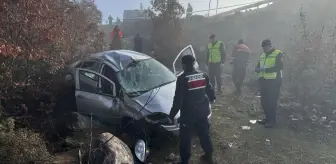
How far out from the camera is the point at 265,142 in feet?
20.3

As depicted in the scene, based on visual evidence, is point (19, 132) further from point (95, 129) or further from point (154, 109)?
point (154, 109)

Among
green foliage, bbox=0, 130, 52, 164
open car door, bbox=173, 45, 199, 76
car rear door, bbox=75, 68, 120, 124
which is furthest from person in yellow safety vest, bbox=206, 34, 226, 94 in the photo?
green foliage, bbox=0, 130, 52, 164

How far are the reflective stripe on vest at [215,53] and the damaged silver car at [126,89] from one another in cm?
230

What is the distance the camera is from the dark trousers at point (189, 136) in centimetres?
498

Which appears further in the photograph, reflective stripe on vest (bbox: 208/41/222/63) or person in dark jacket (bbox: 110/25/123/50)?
person in dark jacket (bbox: 110/25/123/50)

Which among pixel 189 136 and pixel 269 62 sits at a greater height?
pixel 269 62

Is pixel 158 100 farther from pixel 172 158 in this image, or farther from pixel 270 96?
pixel 270 96

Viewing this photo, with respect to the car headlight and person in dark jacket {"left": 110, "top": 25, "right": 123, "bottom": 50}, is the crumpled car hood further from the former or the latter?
person in dark jacket {"left": 110, "top": 25, "right": 123, "bottom": 50}

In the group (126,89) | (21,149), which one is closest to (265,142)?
(126,89)

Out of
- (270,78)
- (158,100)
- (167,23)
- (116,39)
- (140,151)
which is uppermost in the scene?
(167,23)

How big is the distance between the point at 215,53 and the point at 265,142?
12.5 feet

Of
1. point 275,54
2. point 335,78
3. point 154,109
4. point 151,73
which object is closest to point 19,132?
point 154,109

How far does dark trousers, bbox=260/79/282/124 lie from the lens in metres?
6.88

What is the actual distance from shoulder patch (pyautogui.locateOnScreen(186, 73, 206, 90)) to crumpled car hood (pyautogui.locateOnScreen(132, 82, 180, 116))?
0.83 meters
